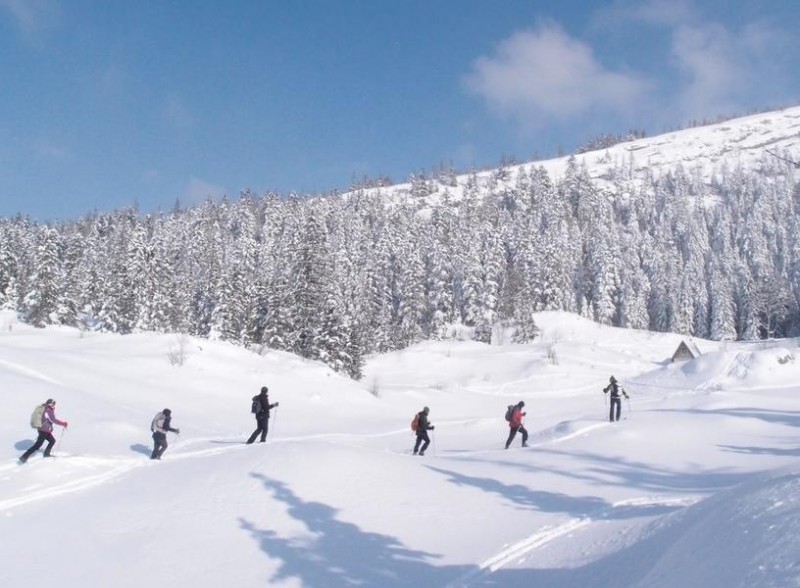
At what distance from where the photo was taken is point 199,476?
12531 millimetres

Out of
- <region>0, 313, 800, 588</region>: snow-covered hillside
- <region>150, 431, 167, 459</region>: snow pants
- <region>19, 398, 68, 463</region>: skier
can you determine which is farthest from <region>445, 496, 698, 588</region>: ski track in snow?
<region>19, 398, 68, 463</region>: skier

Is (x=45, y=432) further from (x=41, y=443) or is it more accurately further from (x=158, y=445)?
(x=158, y=445)

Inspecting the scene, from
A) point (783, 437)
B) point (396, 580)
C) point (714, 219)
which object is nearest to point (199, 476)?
point (396, 580)

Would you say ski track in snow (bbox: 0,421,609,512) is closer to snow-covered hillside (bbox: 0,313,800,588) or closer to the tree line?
snow-covered hillside (bbox: 0,313,800,588)

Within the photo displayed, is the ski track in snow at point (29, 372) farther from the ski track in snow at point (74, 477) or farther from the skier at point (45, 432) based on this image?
the ski track in snow at point (74, 477)

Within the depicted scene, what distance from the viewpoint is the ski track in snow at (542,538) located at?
7939 mm

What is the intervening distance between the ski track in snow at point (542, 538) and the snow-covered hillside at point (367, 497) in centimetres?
3

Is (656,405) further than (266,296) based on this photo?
No

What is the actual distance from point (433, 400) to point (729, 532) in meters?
30.3

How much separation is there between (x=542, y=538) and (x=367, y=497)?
3.29m

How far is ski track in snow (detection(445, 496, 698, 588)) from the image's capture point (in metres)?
7.94

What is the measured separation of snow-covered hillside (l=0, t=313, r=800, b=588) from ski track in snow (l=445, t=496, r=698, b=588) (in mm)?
34

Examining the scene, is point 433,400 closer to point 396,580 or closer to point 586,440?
point 586,440

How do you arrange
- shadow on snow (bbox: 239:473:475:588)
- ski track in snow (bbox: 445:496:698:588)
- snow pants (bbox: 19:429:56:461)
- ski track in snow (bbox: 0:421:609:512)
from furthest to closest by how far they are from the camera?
snow pants (bbox: 19:429:56:461) → ski track in snow (bbox: 0:421:609:512) → shadow on snow (bbox: 239:473:475:588) → ski track in snow (bbox: 445:496:698:588)
